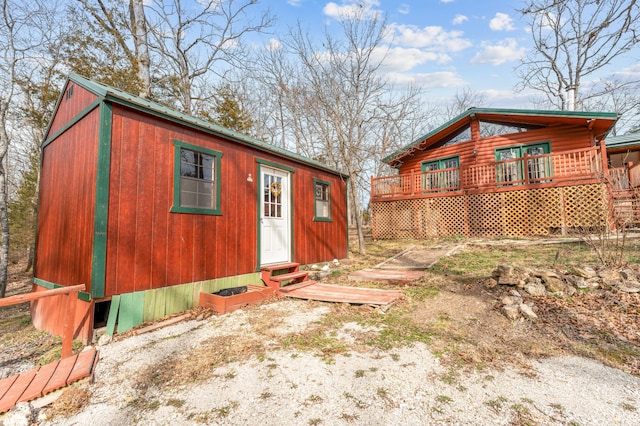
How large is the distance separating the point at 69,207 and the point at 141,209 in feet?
4.52

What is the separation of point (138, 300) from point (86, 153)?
2.21m

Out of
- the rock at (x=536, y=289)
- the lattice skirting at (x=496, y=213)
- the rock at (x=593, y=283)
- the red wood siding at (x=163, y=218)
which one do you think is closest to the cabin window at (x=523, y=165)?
the lattice skirting at (x=496, y=213)

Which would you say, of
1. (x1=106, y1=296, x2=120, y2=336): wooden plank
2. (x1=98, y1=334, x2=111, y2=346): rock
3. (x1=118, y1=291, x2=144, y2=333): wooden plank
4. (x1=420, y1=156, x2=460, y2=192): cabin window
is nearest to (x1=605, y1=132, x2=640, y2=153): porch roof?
(x1=420, y1=156, x2=460, y2=192): cabin window

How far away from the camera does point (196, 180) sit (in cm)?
460

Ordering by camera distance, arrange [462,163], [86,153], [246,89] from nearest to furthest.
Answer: [86,153], [462,163], [246,89]

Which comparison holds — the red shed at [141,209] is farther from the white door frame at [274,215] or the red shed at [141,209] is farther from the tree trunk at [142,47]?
the tree trunk at [142,47]

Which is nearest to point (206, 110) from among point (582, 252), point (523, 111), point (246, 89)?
point (246, 89)

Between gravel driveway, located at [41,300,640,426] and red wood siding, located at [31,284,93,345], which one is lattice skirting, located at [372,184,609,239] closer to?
gravel driveway, located at [41,300,640,426]

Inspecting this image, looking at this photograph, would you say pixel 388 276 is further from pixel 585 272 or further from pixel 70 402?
pixel 70 402

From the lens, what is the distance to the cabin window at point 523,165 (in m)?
9.92

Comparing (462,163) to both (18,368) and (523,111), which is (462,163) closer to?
(523,111)

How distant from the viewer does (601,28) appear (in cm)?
363

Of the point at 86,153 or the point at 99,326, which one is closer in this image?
the point at 99,326

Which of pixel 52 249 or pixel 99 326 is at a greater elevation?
pixel 52 249
